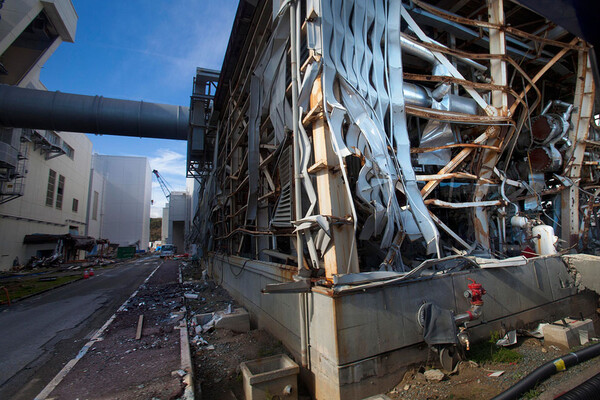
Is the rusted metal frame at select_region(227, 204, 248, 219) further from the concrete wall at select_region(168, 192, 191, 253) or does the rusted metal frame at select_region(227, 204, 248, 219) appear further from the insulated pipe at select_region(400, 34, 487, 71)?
the concrete wall at select_region(168, 192, 191, 253)

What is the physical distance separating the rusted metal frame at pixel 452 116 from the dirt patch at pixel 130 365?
5367 mm

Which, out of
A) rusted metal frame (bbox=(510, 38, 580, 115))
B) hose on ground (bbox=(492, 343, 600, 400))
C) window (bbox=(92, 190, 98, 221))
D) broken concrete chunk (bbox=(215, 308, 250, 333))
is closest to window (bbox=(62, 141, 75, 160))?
window (bbox=(92, 190, 98, 221))

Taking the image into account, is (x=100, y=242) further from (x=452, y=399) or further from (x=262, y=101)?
(x=452, y=399)

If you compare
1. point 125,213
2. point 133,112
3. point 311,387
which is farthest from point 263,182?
point 125,213

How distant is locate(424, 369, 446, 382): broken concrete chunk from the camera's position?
3.24 m

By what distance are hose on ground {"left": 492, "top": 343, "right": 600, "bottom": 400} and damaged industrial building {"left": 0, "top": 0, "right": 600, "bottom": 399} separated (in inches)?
23.0

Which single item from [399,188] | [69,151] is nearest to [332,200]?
[399,188]

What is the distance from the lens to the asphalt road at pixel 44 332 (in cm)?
414

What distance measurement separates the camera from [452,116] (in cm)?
508

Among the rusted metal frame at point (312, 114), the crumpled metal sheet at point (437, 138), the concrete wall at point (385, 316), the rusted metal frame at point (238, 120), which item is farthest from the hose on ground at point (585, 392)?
the rusted metal frame at point (238, 120)

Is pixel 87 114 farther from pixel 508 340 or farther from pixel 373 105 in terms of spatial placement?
pixel 508 340

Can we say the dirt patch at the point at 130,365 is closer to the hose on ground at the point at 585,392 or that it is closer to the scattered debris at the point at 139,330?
the scattered debris at the point at 139,330

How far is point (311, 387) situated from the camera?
3.48 m

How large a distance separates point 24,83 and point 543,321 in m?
27.5
